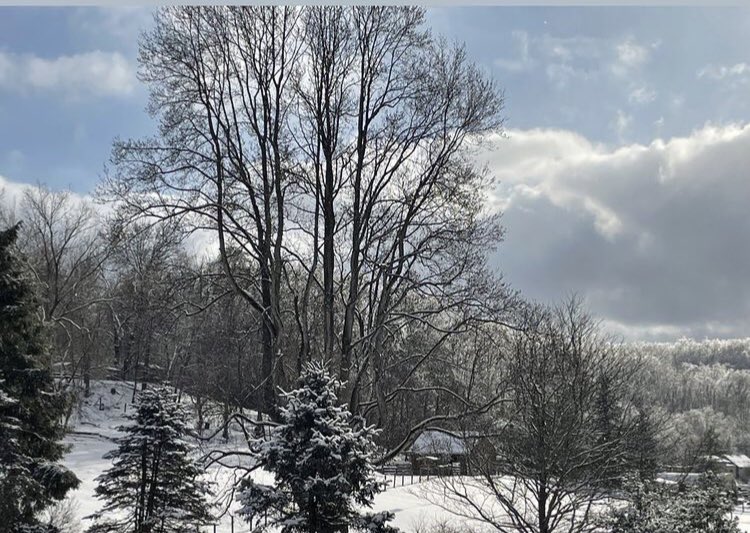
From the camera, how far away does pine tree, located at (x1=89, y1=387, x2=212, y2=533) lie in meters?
8.01

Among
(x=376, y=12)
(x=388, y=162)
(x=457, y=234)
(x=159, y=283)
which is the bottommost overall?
Result: (x=159, y=283)

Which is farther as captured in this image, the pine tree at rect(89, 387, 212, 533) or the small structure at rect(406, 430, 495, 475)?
the small structure at rect(406, 430, 495, 475)

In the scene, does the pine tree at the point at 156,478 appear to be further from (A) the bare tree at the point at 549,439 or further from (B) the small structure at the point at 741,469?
(B) the small structure at the point at 741,469

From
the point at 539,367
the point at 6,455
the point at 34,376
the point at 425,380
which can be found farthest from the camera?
the point at 425,380

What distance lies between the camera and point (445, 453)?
2119 centimetres

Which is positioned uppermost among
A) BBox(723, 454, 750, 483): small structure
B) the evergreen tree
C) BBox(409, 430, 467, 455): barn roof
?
the evergreen tree

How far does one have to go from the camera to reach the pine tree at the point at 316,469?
251 inches

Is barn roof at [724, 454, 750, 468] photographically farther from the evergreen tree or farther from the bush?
the bush

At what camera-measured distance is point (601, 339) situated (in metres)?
12.7

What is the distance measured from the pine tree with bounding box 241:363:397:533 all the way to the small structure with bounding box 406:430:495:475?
325cm

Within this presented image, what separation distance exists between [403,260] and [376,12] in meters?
3.38

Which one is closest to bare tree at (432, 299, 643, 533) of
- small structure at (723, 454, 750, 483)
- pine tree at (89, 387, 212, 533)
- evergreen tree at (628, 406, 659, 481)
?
evergreen tree at (628, 406, 659, 481)

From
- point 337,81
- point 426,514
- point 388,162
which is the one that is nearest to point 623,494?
point 426,514

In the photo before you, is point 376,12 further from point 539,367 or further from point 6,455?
point 6,455
